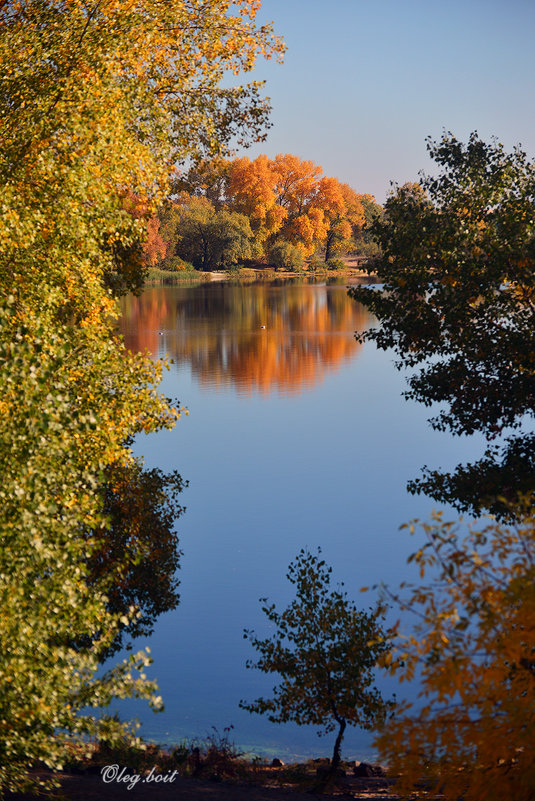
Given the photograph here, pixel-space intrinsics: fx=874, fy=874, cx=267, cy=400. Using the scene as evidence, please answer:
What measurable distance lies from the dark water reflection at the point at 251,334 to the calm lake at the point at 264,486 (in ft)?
0.94

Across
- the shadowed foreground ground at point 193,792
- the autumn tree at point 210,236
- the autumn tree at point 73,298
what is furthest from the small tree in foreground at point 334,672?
the autumn tree at point 210,236

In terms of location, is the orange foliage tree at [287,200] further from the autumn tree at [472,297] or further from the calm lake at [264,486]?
the autumn tree at [472,297]

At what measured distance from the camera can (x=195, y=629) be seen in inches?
933

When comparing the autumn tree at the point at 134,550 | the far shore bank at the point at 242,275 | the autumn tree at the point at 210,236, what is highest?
the autumn tree at the point at 210,236

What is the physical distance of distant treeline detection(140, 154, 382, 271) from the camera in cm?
12888

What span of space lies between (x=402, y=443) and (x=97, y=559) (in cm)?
2775

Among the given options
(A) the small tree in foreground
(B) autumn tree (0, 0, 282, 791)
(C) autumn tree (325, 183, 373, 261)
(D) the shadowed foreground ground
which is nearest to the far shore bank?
(C) autumn tree (325, 183, 373, 261)

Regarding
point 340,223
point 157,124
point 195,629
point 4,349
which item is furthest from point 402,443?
point 340,223

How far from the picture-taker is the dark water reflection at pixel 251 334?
2434 inches

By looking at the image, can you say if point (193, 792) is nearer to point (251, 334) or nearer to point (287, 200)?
point (251, 334)

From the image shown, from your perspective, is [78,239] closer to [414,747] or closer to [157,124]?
[157,124]

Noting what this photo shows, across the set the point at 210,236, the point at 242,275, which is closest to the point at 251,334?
the point at 210,236

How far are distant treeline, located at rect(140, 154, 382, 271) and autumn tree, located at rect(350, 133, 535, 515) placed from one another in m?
95.5

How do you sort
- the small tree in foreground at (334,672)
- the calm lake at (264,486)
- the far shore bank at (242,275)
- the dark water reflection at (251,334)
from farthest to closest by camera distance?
the far shore bank at (242,275) → the dark water reflection at (251,334) → the calm lake at (264,486) → the small tree in foreground at (334,672)
